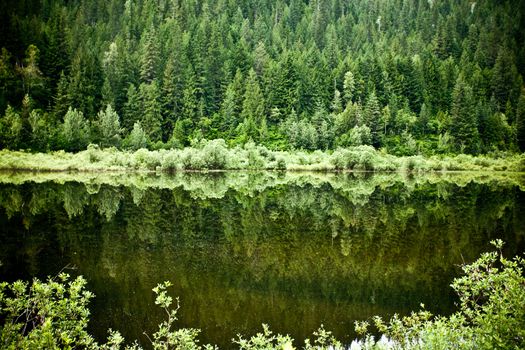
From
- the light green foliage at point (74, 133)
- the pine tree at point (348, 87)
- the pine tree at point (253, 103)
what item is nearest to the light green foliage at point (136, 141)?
the light green foliage at point (74, 133)

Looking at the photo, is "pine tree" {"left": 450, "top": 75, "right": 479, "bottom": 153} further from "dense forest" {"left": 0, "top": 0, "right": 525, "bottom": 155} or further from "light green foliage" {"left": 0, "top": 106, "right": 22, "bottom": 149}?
"light green foliage" {"left": 0, "top": 106, "right": 22, "bottom": 149}

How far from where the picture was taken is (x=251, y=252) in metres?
16.8

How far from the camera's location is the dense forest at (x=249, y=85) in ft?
249

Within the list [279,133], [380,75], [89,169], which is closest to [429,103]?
[380,75]

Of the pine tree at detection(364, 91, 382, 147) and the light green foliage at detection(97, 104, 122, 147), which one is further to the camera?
the pine tree at detection(364, 91, 382, 147)

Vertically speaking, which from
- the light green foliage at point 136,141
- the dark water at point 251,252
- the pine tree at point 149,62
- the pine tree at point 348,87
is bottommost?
the dark water at point 251,252

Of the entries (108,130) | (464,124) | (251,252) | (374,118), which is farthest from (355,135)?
(251,252)

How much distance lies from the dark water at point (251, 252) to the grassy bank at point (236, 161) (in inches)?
1103

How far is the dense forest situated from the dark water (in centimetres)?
4634

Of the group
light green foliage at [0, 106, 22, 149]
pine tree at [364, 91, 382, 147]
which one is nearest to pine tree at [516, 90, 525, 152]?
pine tree at [364, 91, 382, 147]

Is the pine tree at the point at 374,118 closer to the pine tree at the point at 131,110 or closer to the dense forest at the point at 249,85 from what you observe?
the dense forest at the point at 249,85

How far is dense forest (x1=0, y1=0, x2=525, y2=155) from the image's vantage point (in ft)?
249

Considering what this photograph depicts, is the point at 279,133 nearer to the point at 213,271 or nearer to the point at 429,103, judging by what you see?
the point at 429,103

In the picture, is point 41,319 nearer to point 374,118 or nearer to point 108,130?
point 108,130
